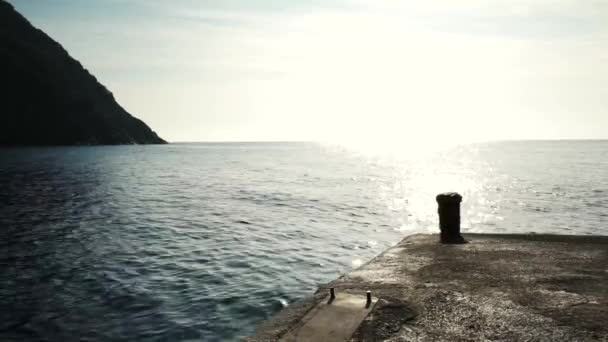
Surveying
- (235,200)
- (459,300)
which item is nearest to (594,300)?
(459,300)

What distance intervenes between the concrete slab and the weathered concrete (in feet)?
0.47

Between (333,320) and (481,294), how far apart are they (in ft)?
8.59

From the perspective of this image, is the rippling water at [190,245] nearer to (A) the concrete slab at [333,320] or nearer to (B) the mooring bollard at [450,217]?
(A) the concrete slab at [333,320]

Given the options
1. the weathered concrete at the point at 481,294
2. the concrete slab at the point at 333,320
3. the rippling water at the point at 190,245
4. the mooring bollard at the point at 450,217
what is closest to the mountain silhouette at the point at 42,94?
the rippling water at the point at 190,245

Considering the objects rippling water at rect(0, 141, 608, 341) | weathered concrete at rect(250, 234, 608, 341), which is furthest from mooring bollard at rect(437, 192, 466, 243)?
rippling water at rect(0, 141, 608, 341)

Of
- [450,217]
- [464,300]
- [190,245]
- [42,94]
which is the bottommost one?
[190,245]

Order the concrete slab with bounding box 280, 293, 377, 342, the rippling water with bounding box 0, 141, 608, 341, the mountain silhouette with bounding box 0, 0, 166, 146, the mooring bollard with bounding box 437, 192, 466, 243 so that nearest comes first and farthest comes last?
the concrete slab with bounding box 280, 293, 377, 342 → the rippling water with bounding box 0, 141, 608, 341 → the mooring bollard with bounding box 437, 192, 466, 243 → the mountain silhouette with bounding box 0, 0, 166, 146

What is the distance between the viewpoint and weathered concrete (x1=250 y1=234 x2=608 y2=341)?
5.38 meters

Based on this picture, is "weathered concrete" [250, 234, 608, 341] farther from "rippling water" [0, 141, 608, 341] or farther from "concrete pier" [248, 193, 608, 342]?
"rippling water" [0, 141, 608, 341]

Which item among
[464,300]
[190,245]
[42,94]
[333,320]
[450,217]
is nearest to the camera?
[333,320]

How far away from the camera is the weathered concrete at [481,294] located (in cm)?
538

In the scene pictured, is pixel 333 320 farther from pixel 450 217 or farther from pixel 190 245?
pixel 190 245

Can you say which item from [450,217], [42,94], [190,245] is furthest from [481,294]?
[42,94]

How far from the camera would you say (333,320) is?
19.1ft
